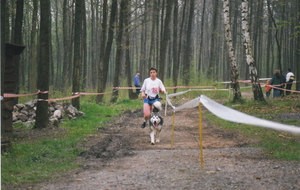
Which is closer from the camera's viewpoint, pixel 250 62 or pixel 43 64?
pixel 43 64

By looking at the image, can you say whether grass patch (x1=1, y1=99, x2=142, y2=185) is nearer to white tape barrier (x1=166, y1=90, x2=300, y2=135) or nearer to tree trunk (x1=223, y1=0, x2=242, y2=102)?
white tape barrier (x1=166, y1=90, x2=300, y2=135)

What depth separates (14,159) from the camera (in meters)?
7.38

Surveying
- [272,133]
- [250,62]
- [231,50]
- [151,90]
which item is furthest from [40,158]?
[231,50]

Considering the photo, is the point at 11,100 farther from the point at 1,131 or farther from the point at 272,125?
the point at 272,125

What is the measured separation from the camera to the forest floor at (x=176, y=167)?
550 cm

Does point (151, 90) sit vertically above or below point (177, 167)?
Answer: above

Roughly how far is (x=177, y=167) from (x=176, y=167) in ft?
0.06

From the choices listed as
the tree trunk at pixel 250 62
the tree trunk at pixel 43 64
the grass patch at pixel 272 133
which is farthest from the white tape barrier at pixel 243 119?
the tree trunk at pixel 250 62

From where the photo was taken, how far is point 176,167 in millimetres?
6680

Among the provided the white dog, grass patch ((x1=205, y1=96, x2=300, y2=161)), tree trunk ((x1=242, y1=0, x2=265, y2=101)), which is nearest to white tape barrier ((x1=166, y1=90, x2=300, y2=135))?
grass patch ((x1=205, y1=96, x2=300, y2=161))

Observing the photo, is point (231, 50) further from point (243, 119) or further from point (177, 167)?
point (243, 119)

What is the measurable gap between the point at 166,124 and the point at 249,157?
723cm

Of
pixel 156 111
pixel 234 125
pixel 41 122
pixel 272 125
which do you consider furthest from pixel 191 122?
pixel 272 125

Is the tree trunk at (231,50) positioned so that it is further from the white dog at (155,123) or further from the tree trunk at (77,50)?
the white dog at (155,123)
